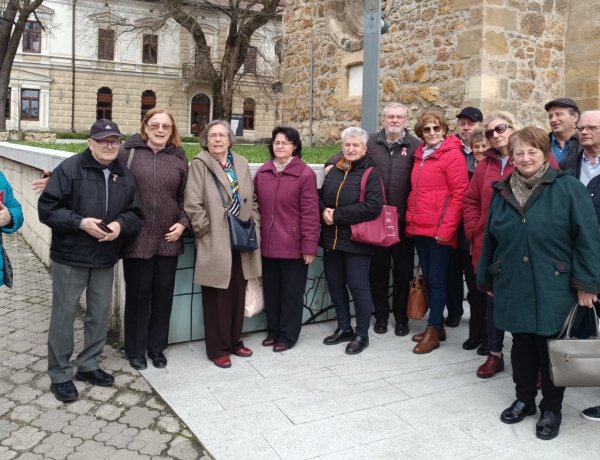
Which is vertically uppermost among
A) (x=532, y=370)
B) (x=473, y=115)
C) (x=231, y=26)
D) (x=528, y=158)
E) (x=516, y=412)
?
(x=231, y=26)

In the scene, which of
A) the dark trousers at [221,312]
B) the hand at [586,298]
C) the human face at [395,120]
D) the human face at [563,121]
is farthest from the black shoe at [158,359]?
the human face at [563,121]

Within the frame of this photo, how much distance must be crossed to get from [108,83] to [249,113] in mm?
9704

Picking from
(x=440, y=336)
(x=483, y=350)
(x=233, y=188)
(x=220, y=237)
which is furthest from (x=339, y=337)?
(x=233, y=188)

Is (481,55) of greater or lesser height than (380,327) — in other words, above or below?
above

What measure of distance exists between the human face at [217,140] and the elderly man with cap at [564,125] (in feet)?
7.56

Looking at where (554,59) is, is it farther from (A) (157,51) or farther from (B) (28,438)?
(A) (157,51)

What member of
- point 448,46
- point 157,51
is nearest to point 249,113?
point 157,51

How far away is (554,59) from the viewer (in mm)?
9484

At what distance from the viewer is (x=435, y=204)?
4.67 m

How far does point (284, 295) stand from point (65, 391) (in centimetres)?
173

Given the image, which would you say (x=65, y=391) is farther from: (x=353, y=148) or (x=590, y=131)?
(x=590, y=131)

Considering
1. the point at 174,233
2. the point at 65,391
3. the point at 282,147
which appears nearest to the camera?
the point at 65,391


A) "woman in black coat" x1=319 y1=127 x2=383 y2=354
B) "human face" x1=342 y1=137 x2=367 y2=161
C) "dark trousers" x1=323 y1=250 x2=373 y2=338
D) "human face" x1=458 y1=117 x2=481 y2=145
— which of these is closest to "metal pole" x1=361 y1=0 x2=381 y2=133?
"human face" x1=458 y1=117 x2=481 y2=145

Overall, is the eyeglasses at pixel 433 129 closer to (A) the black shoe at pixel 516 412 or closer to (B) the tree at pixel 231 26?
(A) the black shoe at pixel 516 412
